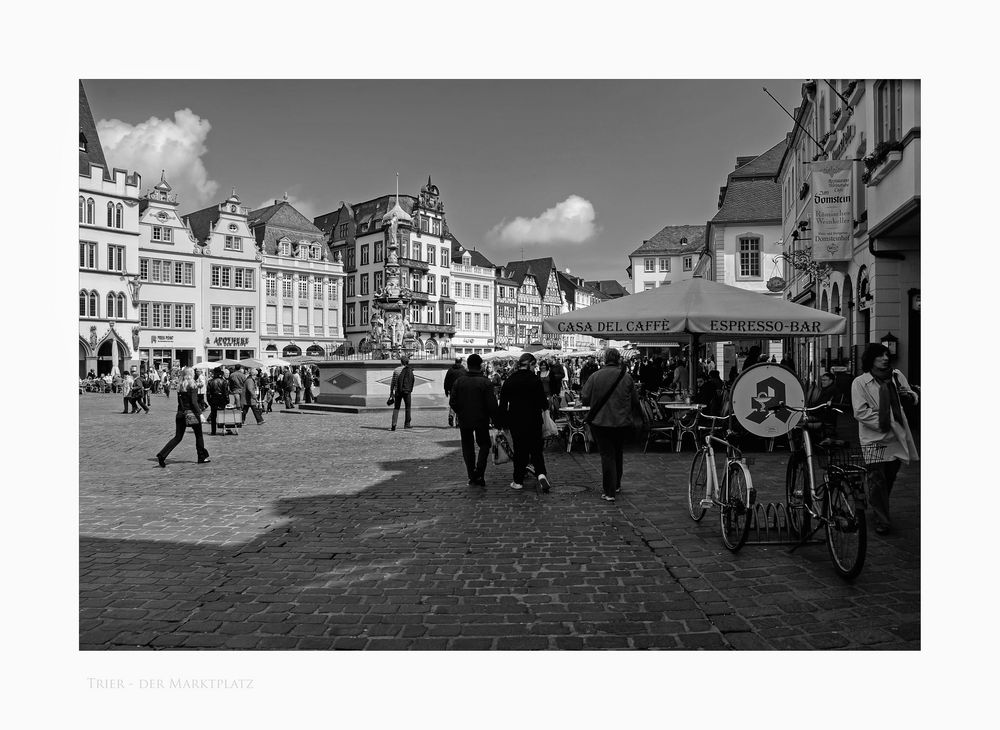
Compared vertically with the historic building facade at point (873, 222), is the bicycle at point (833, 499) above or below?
below

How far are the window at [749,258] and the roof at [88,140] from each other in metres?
41.8

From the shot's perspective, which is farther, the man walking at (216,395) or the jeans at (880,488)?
the man walking at (216,395)

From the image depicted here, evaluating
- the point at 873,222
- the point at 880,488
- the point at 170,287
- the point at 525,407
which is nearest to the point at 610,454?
the point at 525,407

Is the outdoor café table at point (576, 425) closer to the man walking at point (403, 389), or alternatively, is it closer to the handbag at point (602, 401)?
the handbag at point (602, 401)

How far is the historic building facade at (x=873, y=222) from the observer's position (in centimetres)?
1253

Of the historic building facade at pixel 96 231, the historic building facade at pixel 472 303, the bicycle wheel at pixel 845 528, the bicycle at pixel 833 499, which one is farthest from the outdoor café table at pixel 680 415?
the historic building facade at pixel 472 303

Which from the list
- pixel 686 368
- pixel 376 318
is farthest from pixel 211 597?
pixel 376 318

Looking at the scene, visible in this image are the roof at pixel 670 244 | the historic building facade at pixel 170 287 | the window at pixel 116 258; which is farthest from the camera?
the roof at pixel 670 244

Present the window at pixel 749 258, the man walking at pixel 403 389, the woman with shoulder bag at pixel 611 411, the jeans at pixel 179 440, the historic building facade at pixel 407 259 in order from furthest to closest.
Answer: the historic building facade at pixel 407 259, the window at pixel 749 258, the man walking at pixel 403 389, the jeans at pixel 179 440, the woman with shoulder bag at pixel 611 411

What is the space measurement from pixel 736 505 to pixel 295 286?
58065mm

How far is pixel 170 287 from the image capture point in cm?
4538

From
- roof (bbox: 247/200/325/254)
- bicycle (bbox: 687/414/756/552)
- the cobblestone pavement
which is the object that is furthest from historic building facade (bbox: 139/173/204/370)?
bicycle (bbox: 687/414/756/552)

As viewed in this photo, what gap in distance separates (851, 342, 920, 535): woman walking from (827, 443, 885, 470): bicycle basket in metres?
0.10

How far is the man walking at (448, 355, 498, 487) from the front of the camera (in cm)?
990
